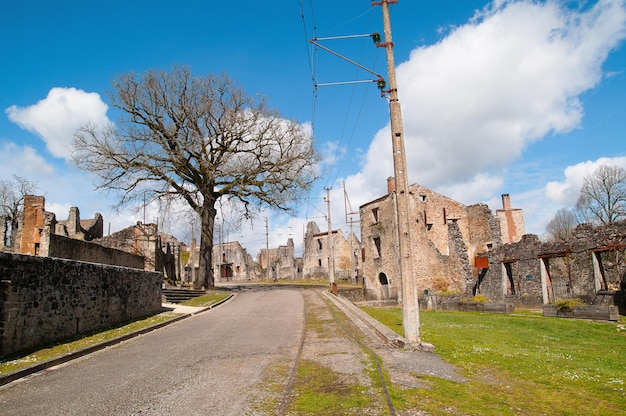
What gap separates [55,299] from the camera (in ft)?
34.2

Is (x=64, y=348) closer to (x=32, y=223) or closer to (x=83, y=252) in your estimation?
(x=83, y=252)

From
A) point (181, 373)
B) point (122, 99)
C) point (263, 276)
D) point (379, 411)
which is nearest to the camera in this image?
point (379, 411)

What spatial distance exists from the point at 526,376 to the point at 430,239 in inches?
1211

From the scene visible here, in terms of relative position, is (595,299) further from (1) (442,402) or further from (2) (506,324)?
(1) (442,402)

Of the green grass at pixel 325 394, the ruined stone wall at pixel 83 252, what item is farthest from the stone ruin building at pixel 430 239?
the green grass at pixel 325 394

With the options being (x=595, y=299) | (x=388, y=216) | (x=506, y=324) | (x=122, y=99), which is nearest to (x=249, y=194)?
(x=122, y=99)

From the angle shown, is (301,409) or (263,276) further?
(263,276)

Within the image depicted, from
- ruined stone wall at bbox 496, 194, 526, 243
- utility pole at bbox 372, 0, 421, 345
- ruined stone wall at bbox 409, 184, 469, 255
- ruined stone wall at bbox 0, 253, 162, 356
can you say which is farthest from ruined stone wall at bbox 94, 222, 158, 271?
ruined stone wall at bbox 496, 194, 526, 243

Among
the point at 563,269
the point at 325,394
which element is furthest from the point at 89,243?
the point at 563,269

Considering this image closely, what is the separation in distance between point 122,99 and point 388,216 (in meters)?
22.2

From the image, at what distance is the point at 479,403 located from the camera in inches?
218

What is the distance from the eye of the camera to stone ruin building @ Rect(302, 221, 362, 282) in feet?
207

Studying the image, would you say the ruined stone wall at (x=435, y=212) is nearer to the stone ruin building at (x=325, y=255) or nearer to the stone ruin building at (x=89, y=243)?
the stone ruin building at (x=89, y=243)

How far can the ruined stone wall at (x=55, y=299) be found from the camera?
8.79 meters
